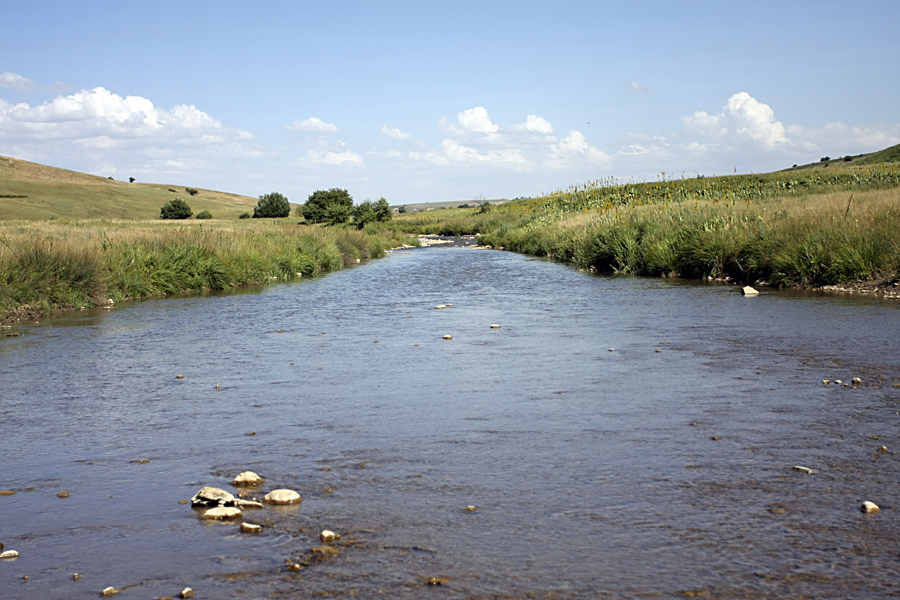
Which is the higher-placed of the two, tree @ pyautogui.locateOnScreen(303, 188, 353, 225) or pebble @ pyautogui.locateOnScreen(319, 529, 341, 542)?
tree @ pyautogui.locateOnScreen(303, 188, 353, 225)

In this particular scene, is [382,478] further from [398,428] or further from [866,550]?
[866,550]

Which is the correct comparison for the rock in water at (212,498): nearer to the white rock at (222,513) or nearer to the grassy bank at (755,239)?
the white rock at (222,513)

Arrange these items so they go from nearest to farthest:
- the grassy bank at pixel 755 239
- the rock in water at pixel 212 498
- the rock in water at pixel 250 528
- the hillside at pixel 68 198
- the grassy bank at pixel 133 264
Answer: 1. the rock in water at pixel 250 528
2. the rock in water at pixel 212 498
3. the grassy bank at pixel 133 264
4. the grassy bank at pixel 755 239
5. the hillside at pixel 68 198

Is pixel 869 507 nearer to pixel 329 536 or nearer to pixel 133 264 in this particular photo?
pixel 329 536

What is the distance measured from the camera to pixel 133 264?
1884 cm

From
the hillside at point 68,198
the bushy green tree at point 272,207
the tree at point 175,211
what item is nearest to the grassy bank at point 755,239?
the hillside at point 68,198

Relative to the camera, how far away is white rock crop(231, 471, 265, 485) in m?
5.04

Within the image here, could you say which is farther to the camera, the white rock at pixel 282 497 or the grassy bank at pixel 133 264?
the grassy bank at pixel 133 264

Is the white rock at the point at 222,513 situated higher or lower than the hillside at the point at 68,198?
lower

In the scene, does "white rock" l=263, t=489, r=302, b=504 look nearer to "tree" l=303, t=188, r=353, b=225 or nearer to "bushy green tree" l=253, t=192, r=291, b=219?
"tree" l=303, t=188, r=353, b=225

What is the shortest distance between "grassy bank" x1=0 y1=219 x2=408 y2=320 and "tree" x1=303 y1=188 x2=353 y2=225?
24.3 meters

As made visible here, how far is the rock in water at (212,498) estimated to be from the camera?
4629 mm

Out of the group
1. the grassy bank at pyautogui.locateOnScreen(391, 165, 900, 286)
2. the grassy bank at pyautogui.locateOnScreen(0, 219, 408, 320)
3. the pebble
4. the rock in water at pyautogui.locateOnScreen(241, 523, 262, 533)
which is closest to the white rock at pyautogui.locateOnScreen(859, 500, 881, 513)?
the pebble

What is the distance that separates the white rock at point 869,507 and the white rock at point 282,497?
343 centimetres
